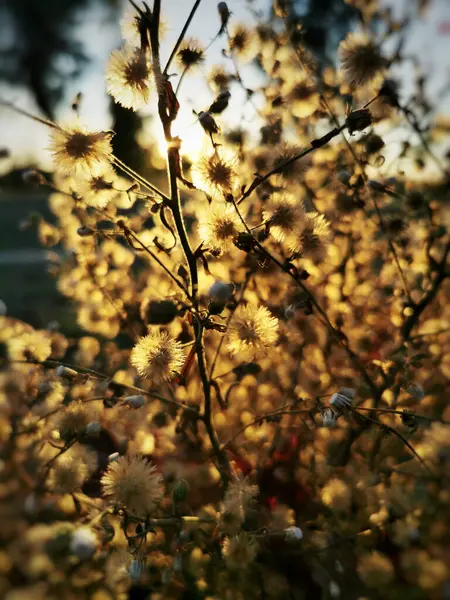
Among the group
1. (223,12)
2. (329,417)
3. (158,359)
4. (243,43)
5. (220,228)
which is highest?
(243,43)

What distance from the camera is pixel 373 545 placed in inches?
32.8

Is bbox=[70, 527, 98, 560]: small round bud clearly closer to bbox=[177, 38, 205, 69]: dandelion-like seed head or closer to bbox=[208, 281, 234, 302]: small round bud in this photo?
bbox=[208, 281, 234, 302]: small round bud

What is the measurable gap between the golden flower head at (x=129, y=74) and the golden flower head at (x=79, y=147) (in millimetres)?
55

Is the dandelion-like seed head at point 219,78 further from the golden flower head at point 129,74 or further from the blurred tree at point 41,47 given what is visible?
the blurred tree at point 41,47

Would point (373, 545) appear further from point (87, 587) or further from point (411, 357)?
point (87, 587)

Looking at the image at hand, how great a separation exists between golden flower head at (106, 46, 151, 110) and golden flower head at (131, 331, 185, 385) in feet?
0.98

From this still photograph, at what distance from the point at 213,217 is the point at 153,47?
21 cm

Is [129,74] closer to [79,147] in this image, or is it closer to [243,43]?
[79,147]

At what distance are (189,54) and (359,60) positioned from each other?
0.81 feet

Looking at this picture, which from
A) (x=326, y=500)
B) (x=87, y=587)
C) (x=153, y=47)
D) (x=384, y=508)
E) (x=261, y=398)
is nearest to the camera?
(x=153, y=47)

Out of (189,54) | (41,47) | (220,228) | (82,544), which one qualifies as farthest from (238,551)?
(41,47)

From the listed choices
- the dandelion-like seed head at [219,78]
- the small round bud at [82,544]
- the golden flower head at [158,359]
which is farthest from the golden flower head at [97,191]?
the small round bud at [82,544]

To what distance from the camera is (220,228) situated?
2.19ft

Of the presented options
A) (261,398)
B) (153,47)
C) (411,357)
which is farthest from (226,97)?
(261,398)
